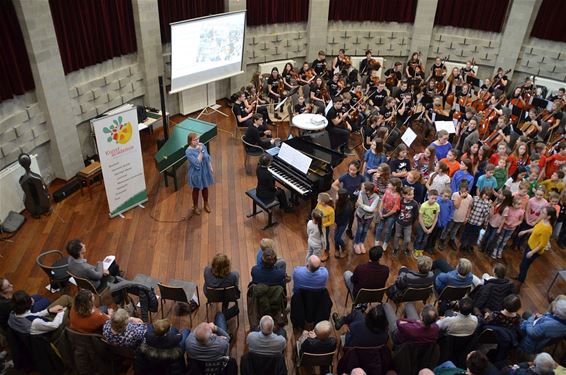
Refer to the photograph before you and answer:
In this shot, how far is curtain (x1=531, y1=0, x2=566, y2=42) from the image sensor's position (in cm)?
1170

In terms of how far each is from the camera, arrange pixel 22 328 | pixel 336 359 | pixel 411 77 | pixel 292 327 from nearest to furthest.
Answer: pixel 22 328 < pixel 336 359 < pixel 292 327 < pixel 411 77

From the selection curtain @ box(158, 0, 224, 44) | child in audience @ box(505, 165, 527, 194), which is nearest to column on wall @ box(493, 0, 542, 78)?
child in audience @ box(505, 165, 527, 194)

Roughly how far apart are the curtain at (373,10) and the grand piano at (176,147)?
6834 mm

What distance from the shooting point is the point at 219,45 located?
10914 mm

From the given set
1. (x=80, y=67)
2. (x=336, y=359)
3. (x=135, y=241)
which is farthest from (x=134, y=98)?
(x=336, y=359)

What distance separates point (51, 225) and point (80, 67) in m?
3.20

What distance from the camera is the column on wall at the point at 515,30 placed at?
39.4 feet

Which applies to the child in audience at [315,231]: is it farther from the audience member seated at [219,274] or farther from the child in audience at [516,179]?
the child in audience at [516,179]

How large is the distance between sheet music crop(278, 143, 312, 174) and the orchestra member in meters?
2.11

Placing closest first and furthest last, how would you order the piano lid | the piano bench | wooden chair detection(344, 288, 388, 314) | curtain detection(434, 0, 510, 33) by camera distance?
wooden chair detection(344, 288, 388, 314)
the piano bench
the piano lid
curtain detection(434, 0, 510, 33)

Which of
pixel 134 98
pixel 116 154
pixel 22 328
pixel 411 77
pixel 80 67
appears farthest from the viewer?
pixel 411 77

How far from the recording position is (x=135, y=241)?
7137 mm

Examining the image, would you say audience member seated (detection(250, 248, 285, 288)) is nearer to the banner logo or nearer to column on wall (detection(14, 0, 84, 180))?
the banner logo

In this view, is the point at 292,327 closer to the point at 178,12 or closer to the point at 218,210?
the point at 218,210
